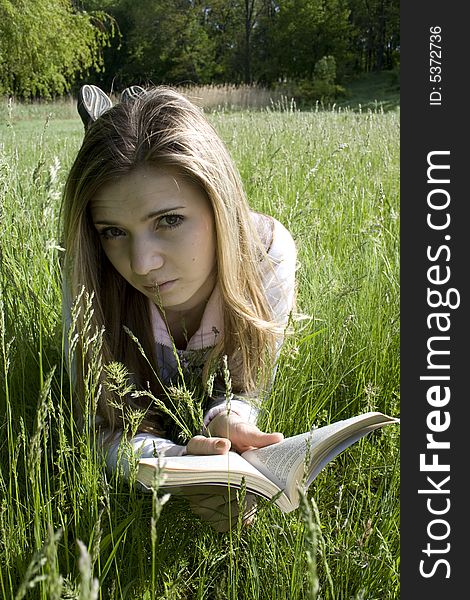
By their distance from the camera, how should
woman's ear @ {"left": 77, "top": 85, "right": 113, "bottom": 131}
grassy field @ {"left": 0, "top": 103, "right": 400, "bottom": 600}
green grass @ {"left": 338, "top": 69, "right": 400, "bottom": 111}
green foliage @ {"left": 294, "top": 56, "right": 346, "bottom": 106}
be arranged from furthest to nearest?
1. green foliage @ {"left": 294, "top": 56, "right": 346, "bottom": 106}
2. green grass @ {"left": 338, "top": 69, "right": 400, "bottom": 111}
3. woman's ear @ {"left": 77, "top": 85, "right": 113, "bottom": 131}
4. grassy field @ {"left": 0, "top": 103, "right": 400, "bottom": 600}

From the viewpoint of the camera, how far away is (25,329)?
1.86m

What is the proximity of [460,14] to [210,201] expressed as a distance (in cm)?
76

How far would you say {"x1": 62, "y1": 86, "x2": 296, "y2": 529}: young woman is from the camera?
1498 millimetres

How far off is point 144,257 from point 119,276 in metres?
0.36

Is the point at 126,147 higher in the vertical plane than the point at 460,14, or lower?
lower

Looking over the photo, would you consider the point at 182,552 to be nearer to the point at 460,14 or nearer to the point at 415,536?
the point at 415,536

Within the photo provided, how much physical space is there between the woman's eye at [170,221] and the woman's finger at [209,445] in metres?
0.50

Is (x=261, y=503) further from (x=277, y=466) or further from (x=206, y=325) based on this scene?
(x=206, y=325)

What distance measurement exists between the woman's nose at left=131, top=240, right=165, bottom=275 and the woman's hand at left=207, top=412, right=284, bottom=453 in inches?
15.3

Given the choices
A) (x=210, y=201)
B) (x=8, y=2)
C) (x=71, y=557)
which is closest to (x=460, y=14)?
(x=210, y=201)

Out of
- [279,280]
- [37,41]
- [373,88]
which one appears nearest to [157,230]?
[279,280]

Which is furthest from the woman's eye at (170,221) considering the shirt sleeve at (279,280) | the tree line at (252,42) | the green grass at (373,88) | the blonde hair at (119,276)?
the tree line at (252,42)

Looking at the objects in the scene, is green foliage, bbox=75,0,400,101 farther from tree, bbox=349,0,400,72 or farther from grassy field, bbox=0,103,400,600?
grassy field, bbox=0,103,400,600

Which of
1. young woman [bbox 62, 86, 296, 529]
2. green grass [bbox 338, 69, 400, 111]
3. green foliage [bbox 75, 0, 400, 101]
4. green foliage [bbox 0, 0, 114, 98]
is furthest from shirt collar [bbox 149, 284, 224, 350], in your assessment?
green foliage [bbox 75, 0, 400, 101]
